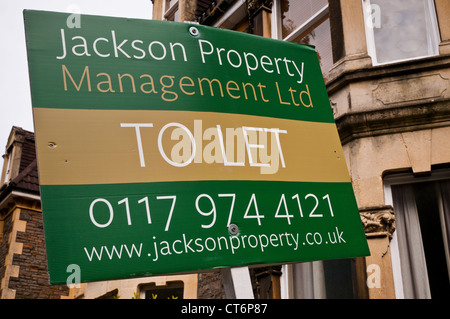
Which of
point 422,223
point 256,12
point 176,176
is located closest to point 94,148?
point 176,176

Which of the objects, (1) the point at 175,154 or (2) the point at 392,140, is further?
(2) the point at 392,140

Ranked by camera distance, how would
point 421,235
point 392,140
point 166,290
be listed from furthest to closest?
point 166,290
point 392,140
point 421,235

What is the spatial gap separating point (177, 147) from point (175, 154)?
0.14 ft

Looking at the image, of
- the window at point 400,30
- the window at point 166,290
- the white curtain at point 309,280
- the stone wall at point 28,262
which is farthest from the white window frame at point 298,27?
the stone wall at point 28,262

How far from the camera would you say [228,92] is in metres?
2.80

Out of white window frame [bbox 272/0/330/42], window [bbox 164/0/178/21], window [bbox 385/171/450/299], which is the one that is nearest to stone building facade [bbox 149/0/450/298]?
window [bbox 385/171/450/299]

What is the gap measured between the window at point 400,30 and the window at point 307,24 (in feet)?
2.01

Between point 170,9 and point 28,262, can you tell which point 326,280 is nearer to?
point 170,9

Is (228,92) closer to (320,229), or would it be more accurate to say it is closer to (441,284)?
(320,229)

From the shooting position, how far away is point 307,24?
21.4 feet

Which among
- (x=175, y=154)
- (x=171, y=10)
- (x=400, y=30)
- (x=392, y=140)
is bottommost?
(x=175, y=154)

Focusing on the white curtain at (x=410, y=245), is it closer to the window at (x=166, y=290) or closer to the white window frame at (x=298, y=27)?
the white window frame at (x=298, y=27)

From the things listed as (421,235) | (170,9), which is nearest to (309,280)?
(421,235)
